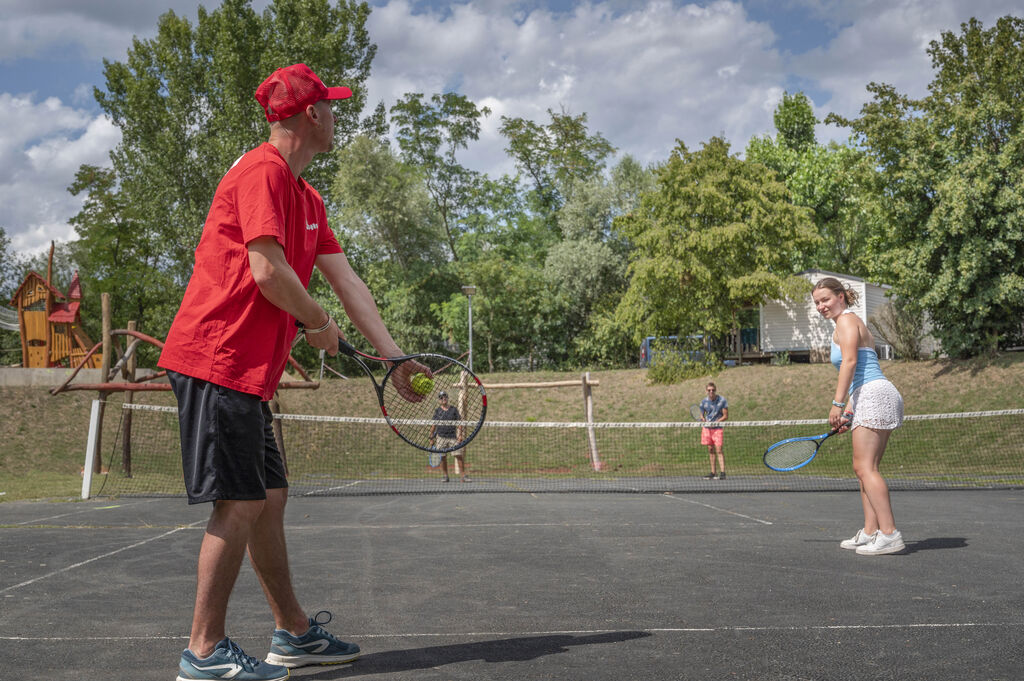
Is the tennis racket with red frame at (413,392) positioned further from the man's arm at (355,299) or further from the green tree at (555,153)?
the green tree at (555,153)

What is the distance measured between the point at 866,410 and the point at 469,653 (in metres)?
4.00

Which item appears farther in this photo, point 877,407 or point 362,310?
point 877,407

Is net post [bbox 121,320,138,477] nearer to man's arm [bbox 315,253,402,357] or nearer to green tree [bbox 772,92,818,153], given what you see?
man's arm [bbox 315,253,402,357]

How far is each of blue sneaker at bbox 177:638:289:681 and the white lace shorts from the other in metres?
4.89

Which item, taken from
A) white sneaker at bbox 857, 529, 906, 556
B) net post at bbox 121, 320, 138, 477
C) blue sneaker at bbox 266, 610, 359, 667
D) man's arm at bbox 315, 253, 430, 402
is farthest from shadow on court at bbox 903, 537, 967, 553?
net post at bbox 121, 320, 138, 477

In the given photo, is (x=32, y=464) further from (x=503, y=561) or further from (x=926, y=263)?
(x=926, y=263)

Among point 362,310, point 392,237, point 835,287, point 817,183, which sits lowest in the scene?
point 362,310

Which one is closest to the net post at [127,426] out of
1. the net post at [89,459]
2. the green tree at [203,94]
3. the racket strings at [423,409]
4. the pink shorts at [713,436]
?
the net post at [89,459]

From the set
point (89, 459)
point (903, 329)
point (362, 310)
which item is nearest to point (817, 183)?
point (903, 329)

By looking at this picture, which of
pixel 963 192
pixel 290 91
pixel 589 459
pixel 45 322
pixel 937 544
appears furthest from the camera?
pixel 45 322

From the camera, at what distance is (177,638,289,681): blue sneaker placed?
3170mm

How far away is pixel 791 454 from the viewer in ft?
Answer: 24.1

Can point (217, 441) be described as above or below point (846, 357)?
below

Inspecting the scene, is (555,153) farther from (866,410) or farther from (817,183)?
(866,410)
